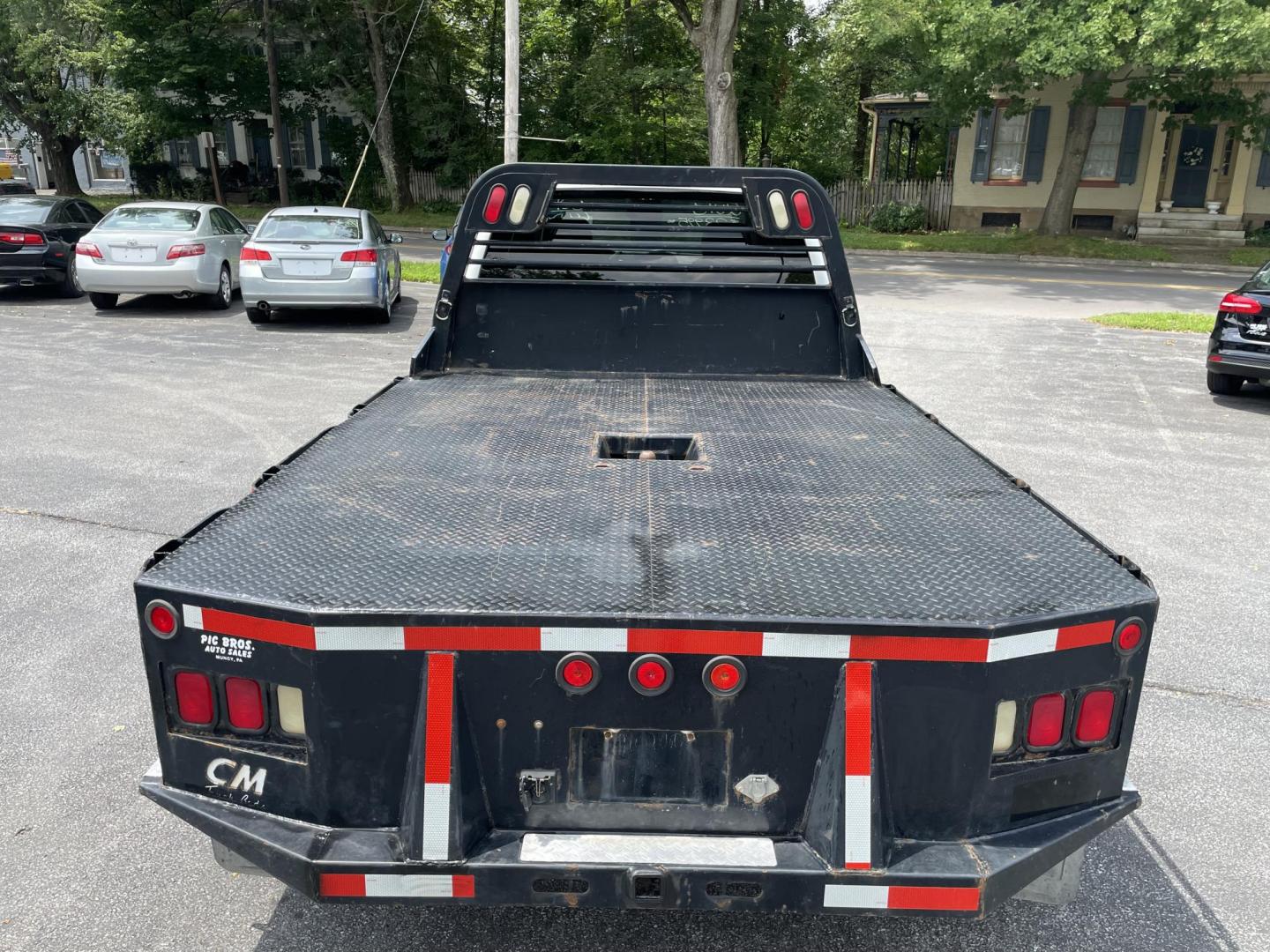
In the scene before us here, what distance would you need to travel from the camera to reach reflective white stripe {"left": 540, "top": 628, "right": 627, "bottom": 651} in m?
2.18

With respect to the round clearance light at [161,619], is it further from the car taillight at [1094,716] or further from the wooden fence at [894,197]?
the wooden fence at [894,197]

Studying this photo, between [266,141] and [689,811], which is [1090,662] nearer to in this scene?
[689,811]

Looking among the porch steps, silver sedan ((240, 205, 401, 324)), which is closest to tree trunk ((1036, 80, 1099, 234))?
the porch steps

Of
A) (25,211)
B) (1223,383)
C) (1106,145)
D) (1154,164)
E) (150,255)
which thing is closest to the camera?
(1223,383)

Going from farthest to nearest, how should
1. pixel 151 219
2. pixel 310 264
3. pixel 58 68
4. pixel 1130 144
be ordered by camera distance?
pixel 58 68 < pixel 1130 144 < pixel 151 219 < pixel 310 264

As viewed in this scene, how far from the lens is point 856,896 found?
2.19 meters

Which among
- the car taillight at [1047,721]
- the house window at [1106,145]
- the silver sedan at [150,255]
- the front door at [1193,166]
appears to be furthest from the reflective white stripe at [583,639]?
the front door at [1193,166]

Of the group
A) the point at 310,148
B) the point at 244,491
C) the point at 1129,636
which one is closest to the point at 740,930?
the point at 1129,636

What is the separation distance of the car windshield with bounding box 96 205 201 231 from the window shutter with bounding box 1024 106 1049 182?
23.0 m

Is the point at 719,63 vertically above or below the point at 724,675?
above

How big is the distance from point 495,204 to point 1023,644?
3234mm

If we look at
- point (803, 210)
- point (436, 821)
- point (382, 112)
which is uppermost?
point (382, 112)

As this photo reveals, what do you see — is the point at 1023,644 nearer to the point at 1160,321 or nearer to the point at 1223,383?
the point at 1223,383

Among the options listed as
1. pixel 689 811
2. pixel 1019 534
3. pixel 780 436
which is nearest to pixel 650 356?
pixel 780 436
